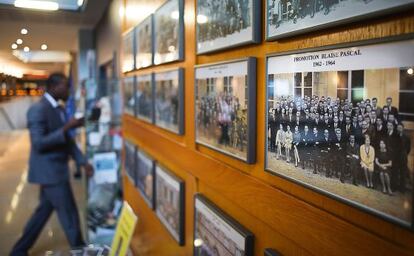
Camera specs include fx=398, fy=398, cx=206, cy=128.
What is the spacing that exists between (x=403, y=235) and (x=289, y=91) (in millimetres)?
400

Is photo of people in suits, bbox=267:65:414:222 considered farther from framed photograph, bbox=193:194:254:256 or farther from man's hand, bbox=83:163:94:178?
man's hand, bbox=83:163:94:178

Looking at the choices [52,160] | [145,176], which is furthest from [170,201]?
[52,160]

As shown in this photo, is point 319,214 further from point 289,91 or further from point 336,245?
point 289,91

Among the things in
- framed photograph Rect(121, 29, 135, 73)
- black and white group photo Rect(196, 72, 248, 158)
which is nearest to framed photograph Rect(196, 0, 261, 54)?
black and white group photo Rect(196, 72, 248, 158)

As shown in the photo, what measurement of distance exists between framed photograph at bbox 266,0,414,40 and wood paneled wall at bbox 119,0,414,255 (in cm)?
2

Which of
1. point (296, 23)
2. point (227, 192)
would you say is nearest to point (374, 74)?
point (296, 23)

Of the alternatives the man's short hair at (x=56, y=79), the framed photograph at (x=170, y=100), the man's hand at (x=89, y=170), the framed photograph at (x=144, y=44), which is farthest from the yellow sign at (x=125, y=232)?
the man's hand at (x=89, y=170)

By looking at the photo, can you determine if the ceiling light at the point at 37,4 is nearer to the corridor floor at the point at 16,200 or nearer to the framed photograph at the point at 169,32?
the framed photograph at the point at 169,32

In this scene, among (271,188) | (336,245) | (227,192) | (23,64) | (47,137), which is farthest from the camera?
(47,137)

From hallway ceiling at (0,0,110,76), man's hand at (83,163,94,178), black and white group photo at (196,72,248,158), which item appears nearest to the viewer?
black and white group photo at (196,72,248,158)

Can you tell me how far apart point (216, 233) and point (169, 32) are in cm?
101

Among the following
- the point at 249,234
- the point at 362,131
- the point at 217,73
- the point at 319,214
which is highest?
the point at 217,73

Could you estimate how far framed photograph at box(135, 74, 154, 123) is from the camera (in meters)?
2.35

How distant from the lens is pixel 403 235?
2.08 feet
